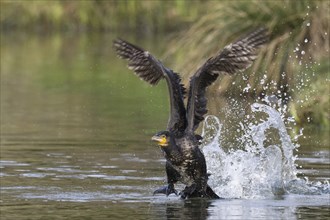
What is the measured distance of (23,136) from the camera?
1597cm

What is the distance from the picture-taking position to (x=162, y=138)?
36.9 feet

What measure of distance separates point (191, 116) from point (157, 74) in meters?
0.86

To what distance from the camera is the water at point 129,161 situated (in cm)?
1097

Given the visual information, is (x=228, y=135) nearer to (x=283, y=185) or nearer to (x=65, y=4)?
(x=283, y=185)

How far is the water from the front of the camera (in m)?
11.0

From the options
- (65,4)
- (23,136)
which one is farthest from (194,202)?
(65,4)

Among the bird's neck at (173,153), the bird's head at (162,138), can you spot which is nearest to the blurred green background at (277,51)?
the bird's neck at (173,153)

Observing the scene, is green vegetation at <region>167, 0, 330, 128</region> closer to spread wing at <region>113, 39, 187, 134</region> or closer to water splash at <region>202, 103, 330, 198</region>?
A: water splash at <region>202, 103, 330, 198</region>

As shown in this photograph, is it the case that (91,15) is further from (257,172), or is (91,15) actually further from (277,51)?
(257,172)

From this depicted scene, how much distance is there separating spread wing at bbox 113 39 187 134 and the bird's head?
0.98ft

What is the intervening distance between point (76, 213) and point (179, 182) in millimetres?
2383

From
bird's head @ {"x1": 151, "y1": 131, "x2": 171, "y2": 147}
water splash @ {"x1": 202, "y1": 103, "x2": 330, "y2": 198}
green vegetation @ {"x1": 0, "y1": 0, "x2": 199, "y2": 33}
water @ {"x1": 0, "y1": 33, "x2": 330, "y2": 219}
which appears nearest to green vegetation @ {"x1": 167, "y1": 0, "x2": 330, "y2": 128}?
water @ {"x1": 0, "y1": 33, "x2": 330, "y2": 219}

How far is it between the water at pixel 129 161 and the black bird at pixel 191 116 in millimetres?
231

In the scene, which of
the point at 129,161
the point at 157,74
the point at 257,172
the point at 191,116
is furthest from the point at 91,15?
the point at 191,116
